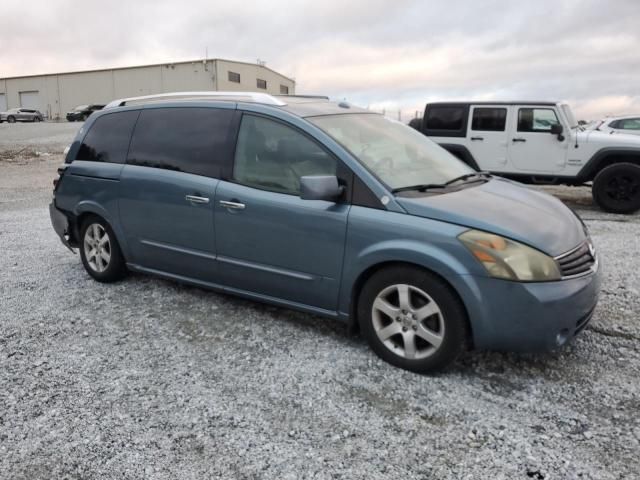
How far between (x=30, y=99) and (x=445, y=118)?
55945 mm

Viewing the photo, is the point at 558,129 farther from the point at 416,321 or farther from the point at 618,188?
the point at 416,321

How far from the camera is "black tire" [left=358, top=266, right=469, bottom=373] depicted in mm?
3053

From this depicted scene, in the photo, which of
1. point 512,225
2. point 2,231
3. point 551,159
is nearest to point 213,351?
point 512,225

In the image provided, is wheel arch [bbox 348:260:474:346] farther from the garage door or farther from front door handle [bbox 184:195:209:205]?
the garage door

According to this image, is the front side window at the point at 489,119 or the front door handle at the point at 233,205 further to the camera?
the front side window at the point at 489,119

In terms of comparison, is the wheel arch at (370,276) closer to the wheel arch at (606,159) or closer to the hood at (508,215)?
the hood at (508,215)

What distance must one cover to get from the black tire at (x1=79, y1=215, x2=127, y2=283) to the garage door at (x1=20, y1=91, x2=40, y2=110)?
57.1 metres

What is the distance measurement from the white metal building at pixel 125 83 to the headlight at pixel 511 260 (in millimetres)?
44100

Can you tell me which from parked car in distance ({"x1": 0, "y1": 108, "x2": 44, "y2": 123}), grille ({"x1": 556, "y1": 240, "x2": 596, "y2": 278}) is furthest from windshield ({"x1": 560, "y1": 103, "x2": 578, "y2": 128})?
parked car in distance ({"x1": 0, "y1": 108, "x2": 44, "y2": 123})

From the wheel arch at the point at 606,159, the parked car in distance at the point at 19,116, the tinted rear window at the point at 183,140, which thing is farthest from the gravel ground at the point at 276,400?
the parked car in distance at the point at 19,116

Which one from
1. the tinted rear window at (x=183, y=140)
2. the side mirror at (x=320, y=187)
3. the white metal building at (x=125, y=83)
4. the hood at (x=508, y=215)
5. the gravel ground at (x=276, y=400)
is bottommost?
the gravel ground at (x=276, y=400)

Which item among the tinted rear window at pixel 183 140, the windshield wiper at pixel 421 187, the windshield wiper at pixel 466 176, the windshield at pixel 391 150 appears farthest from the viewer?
the tinted rear window at pixel 183 140

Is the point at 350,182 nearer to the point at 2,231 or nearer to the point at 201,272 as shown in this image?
the point at 201,272

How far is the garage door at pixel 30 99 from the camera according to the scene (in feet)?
176
